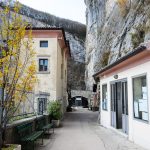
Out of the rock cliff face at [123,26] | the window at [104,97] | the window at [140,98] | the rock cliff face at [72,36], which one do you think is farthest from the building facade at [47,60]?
the rock cliff face at [72,36]

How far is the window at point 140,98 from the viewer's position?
32.1 feet

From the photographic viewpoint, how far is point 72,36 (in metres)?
68.7

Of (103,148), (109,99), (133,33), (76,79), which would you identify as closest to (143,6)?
(133,33)

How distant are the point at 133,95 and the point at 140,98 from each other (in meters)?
0.84

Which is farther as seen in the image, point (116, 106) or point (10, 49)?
point (116, 106)

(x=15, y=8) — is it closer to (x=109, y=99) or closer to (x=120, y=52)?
(x=109, y=99)

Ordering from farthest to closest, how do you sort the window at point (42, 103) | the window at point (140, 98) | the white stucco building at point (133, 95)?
the window at point (42, 103) → the window at point (140, 98) → the white stucco building at point (133, 95)

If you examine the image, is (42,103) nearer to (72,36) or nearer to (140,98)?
(140,98)

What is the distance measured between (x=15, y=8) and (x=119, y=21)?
84.6ft

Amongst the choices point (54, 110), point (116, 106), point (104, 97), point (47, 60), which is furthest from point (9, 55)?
point (47, 60)

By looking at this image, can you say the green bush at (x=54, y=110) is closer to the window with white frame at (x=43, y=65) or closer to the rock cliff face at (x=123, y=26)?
the window with white frame at (x=43, y=65)

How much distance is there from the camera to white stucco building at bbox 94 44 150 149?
946 cm

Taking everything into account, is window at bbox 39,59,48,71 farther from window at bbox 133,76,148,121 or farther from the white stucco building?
window at bbox 133,76,148,121

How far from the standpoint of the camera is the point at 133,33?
77.9 feet
